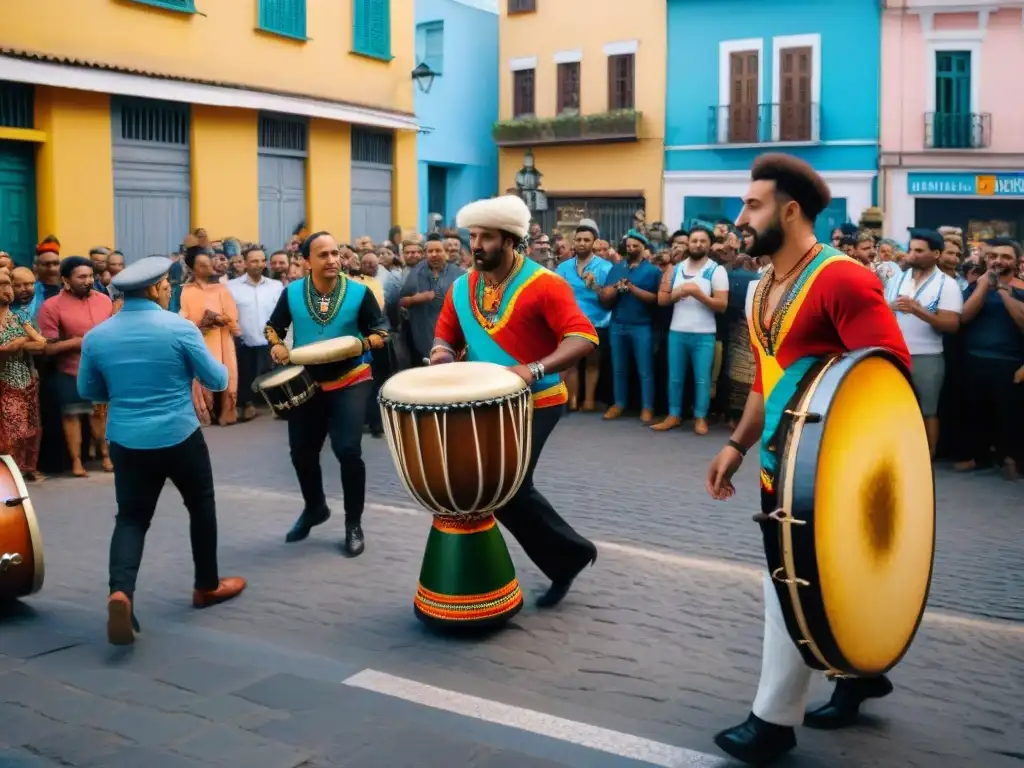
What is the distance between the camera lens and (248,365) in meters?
12.7

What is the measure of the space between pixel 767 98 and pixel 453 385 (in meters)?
24.2

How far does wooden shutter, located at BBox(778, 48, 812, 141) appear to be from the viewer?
2709 centimetres

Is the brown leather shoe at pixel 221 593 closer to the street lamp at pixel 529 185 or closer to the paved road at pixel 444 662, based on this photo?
the paved road at pixel 444 662

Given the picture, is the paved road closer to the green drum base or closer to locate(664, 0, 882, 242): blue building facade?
the green drum base

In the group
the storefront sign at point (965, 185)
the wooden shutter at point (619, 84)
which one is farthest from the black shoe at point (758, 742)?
the wooden shutter at point (619, 84)

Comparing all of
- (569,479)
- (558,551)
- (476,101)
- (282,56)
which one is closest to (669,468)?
(569,479)

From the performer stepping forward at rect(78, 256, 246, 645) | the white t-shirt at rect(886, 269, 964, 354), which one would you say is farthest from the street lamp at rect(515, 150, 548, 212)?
the performer stepping forward at rect(78, 256, 246, 645)

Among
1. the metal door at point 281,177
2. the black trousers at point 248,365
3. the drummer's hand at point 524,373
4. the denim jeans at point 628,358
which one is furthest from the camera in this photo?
the metal door at point 281,177

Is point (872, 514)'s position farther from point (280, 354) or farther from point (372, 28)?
point (372, 28)

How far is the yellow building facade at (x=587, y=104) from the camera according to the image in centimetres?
2895

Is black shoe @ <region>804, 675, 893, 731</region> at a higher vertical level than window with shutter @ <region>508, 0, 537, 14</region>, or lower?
lower

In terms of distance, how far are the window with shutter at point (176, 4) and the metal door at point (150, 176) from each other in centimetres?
131

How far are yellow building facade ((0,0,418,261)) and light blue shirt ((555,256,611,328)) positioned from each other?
7138 mm

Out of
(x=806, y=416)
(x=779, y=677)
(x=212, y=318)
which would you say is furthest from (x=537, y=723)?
(x=212, y=318)
